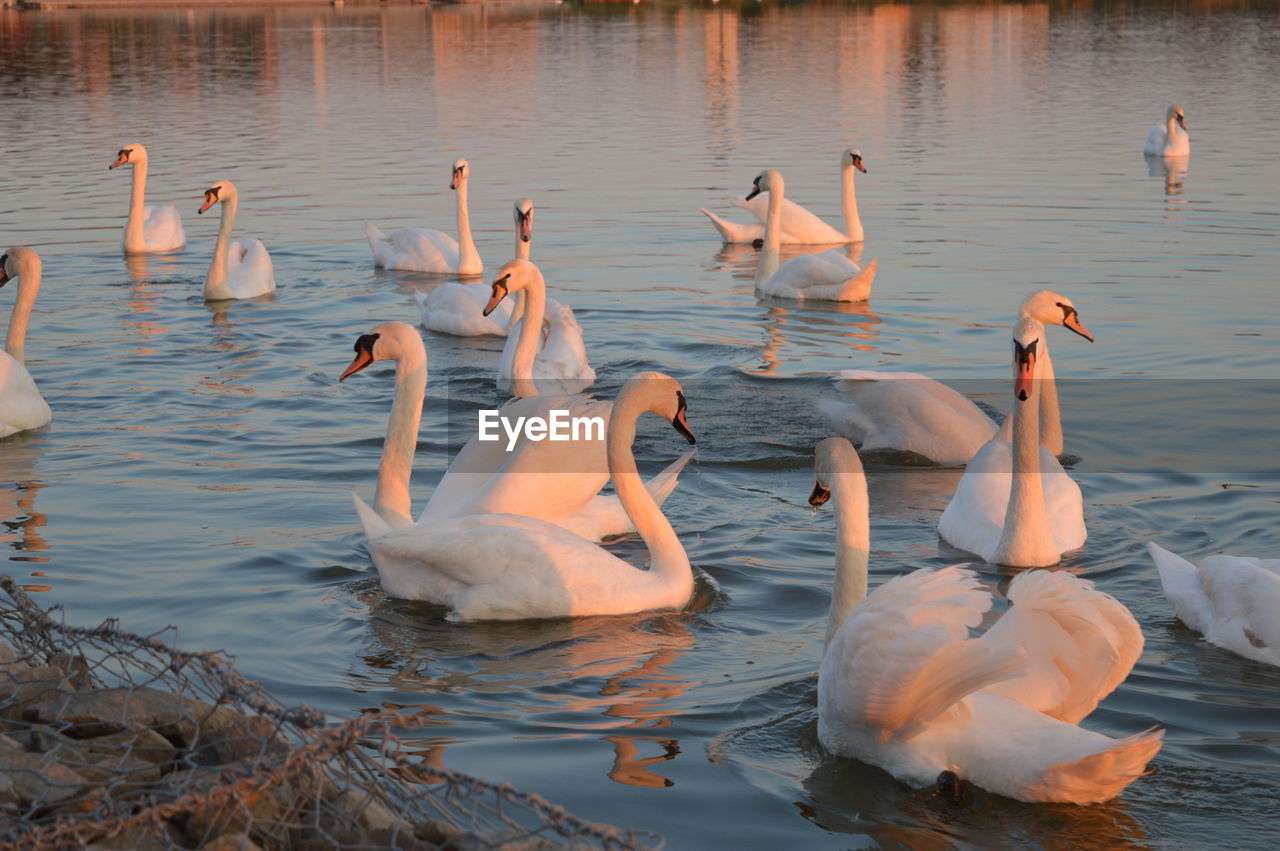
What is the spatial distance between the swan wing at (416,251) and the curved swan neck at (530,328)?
5.16 m

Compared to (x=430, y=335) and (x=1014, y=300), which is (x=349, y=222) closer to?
(x=430, y=335)

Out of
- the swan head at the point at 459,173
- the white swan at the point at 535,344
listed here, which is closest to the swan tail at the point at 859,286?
the white swan at the point at 535,344

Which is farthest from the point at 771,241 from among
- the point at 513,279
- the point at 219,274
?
the point at 513,279

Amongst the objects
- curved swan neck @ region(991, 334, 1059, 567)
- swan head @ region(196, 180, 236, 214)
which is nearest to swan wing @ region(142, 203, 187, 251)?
swan head @ region(196, 180, 236, 214)

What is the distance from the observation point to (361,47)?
50219 millimetres

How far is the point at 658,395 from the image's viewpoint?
7410 millimetres

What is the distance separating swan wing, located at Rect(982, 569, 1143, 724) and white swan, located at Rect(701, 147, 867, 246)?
12.7 meters

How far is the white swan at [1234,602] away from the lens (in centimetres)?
638

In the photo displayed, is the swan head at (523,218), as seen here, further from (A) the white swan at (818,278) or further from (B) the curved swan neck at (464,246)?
(A) the white swan at (818,278)

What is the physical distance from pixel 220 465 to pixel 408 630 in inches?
120

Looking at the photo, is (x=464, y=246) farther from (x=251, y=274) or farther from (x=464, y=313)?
(x=464, y=313)

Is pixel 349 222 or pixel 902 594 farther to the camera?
pixel 349 222

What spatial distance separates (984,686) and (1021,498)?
9.18 feet

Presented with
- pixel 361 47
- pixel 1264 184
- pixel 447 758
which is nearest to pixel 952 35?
pixel 361 47
